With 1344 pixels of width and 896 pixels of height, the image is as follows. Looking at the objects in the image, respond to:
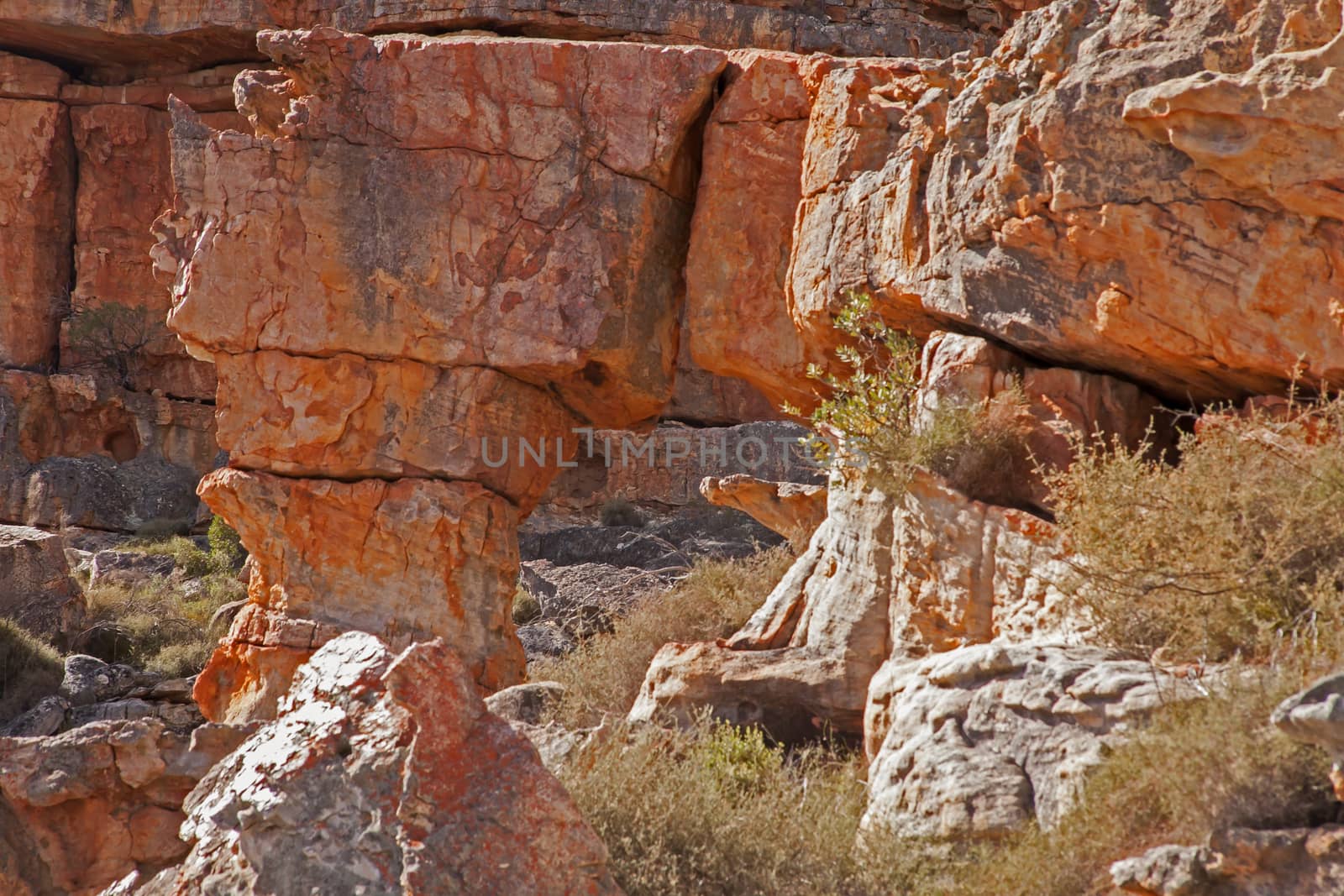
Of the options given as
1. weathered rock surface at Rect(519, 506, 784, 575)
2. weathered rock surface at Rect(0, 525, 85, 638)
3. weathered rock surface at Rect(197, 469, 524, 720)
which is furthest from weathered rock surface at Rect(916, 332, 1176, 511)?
weathered rock surface at Rect(0, 525, 85, 638)

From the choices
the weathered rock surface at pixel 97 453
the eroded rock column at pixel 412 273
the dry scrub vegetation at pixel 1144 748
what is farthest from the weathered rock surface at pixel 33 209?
the dry scrub vegetation at pixel 1144 748

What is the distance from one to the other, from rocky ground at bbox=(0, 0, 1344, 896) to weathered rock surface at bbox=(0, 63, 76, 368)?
9.78m

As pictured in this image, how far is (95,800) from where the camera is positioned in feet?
20.7

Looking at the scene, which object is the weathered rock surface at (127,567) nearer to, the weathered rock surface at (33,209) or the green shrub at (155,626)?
the green shrub at (155,626)

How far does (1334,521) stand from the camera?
3941 millimetres

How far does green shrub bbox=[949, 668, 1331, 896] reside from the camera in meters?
3.20

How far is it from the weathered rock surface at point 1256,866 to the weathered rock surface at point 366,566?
5688 millimetres

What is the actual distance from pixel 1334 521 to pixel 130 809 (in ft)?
18.1

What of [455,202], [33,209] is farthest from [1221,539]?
[33,209]

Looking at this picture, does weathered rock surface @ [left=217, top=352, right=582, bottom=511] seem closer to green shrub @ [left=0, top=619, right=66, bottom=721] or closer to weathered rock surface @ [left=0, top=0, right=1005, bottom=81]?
green shrub @ [left=0, top=619, right=66, bottom=721]

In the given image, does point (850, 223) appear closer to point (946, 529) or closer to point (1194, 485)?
point (946, 529)

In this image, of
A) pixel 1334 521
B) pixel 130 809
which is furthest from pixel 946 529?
pixel 130 809

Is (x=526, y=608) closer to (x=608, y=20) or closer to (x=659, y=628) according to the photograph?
(x=608, y=20)

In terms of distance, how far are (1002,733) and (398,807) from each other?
6.25ft
